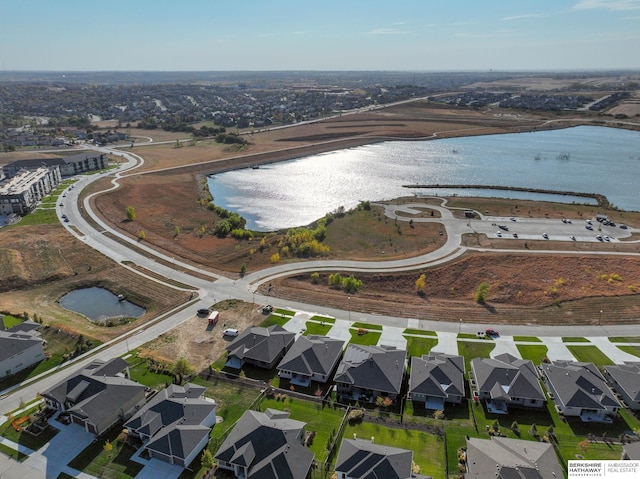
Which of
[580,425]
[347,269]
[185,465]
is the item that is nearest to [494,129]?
[347,269]

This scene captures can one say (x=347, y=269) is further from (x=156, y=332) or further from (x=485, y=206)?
(x=485, y=206)

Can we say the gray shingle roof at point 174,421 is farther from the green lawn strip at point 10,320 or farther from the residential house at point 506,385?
the green lawn strip at point 10,320

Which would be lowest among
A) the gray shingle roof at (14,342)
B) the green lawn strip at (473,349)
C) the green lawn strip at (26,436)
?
the green lawn strip at (26,436)

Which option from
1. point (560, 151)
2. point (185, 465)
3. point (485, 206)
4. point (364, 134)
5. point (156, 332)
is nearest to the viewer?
point (185, 465)

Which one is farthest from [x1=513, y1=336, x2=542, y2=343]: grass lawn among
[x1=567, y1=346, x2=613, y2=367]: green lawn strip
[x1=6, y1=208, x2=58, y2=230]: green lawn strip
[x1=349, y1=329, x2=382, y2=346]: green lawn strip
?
[x1=6, y1=208, x2=58, y2=230]: green lawn strip

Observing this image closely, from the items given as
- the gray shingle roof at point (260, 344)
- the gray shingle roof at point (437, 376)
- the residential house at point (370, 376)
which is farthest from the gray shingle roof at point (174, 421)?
the gray shingle roof at point (437, 376)

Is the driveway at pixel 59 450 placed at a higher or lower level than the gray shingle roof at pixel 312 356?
lower

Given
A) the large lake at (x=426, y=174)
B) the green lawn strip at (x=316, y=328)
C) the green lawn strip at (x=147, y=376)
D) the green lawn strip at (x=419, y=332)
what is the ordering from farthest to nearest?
the large lake at (x=426, y=174)
the green lawn strip at (x=316, y=328)
the green lawn strip at (x=419, y=332)
the green lawn strip at (x=147, y=376)

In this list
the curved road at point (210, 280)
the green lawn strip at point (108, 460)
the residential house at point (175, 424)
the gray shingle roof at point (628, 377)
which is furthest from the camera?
the curved road at point (210, 280)
